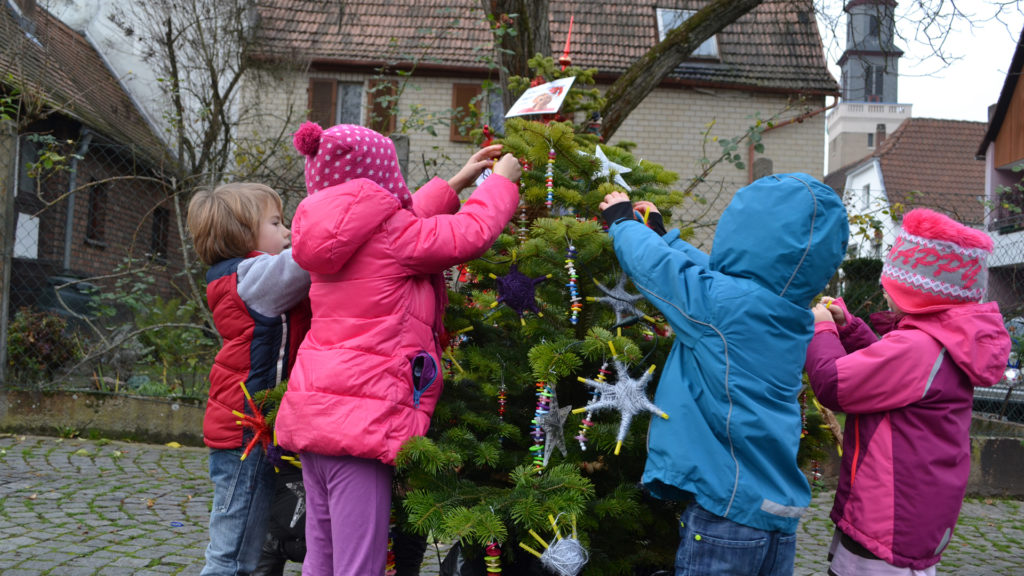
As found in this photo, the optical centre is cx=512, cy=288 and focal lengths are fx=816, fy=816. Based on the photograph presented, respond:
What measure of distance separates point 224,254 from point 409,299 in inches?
35.8

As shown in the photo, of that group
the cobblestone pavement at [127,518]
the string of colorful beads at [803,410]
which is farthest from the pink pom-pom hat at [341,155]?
the cobblestone pavement at [127,518]

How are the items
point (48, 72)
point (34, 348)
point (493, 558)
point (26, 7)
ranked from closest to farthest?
1. point (493, 558)
2. point (34, 348)
3. point (48, 72)
4. point (26, 7)

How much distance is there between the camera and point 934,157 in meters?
29.8

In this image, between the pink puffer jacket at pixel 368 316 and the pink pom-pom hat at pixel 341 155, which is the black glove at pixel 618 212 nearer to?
the pink puffer jacket at pixel 368 316

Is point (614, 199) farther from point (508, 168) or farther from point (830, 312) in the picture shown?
point (830, 312)

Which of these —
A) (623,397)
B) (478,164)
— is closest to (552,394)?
(623,397)

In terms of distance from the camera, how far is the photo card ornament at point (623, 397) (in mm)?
2342

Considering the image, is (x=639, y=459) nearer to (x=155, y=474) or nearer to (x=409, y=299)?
(x=409, y=299)

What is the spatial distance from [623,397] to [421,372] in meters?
0.60

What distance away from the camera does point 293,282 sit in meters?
2.75

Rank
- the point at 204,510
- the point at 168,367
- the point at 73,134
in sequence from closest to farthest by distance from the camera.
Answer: the point at 204,510 → the point at 168,367 → the point at 73,134

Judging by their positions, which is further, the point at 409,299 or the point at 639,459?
the point at 639,459

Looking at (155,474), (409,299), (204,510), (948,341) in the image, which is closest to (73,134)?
(155,474)

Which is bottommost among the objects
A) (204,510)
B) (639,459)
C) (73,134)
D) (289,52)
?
(204,510)
